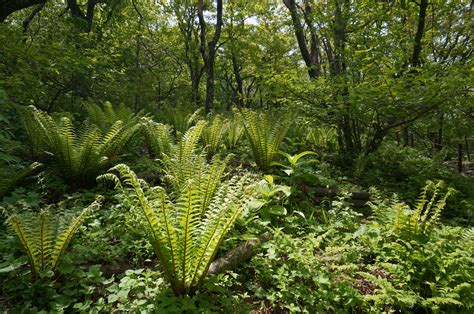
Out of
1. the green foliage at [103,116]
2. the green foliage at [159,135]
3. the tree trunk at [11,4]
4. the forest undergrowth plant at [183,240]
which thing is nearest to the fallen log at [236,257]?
the forest undergrowth plant at [183,240]

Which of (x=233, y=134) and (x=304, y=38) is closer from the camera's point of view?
(x=233, y=134)

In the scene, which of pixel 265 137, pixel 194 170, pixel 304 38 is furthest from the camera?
pixel 304 38

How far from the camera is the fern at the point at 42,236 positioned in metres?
1.71

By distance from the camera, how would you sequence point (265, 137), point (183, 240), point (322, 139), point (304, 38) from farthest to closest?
point (304, 38) < point (322, 139) < point (265, 137) < point (183, 240)

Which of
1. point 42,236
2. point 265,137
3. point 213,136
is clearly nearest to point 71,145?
point 42,236

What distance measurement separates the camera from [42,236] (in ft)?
5.68

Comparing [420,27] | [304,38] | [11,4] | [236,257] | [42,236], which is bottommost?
[236,257]

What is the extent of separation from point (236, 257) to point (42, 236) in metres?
1.35

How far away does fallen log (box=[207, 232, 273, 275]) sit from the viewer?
2.09 metres

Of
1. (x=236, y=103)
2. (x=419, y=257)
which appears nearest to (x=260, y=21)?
(x=236, y=103)

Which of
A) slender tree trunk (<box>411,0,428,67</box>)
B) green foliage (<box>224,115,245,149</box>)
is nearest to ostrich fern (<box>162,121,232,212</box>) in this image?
green foliage (<box>224,115,245,149</box>)

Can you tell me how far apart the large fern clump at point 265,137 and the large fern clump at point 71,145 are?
1.79 meters

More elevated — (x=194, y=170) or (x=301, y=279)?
(x=194, y=170)

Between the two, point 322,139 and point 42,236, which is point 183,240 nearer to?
point 42,236
